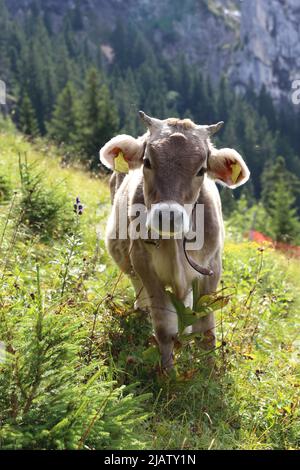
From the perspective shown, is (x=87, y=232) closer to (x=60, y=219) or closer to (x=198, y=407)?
(x=60, y=219)

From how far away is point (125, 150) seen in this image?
16.4ft

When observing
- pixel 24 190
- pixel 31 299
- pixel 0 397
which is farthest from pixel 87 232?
pixel 0 397

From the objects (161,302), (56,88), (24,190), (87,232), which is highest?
(56,88)

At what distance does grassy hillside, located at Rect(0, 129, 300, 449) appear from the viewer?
3293 millimetres

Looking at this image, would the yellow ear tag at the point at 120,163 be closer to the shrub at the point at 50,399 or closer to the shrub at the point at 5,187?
the shrub at the point at 50,399

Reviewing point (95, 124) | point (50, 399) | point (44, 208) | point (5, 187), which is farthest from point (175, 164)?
point (95, 124)

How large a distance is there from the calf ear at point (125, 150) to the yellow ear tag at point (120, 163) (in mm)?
23

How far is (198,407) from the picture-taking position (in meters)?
4.41

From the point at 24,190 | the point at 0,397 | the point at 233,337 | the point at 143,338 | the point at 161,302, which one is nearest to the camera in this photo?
the point at 0,397

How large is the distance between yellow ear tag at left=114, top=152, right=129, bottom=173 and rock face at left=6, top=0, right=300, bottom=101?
144 metres

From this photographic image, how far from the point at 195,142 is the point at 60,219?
3.54 m

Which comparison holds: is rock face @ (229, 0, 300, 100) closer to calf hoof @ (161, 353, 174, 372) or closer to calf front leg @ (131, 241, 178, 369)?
calf front leg @ (131, 241, 178, 369)

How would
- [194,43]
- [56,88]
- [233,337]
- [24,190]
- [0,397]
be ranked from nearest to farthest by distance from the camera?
[0,397], [233,337], [24,190], [56,88], [194,43]

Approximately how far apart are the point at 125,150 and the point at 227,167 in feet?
3.18
